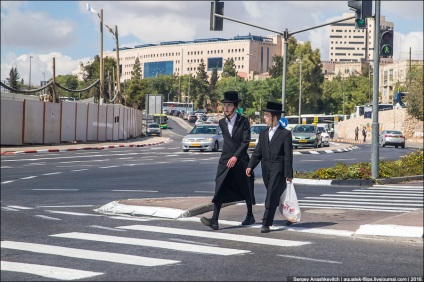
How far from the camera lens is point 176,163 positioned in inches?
1277

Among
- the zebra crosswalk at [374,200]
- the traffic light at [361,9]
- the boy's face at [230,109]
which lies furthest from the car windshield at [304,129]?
the boy's face at [230,109]

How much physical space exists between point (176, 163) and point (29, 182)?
12457 mm

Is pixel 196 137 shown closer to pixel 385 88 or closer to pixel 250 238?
pixel 250 238

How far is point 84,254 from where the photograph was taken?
9.30 m

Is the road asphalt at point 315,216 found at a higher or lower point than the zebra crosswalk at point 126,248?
higher

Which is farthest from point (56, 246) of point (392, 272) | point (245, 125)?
point (392, 272)

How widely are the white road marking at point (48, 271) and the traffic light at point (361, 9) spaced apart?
611 inches

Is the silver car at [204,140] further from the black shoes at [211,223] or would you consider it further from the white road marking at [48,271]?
the white road marking at [48,271]

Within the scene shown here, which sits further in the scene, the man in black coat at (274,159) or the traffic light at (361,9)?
the traffic light at (361,9)

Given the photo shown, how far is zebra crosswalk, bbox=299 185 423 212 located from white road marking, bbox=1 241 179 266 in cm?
675

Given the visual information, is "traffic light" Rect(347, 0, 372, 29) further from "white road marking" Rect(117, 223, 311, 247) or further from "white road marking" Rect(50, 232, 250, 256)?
"white road marking" Rect(50, 232, 250, 256)

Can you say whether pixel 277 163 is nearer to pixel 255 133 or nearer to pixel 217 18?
pixel 217 18

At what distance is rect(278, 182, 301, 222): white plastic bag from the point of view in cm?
1162

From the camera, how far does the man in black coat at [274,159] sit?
11.6 meters
